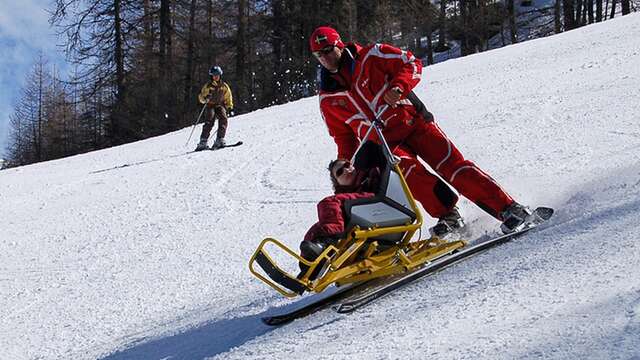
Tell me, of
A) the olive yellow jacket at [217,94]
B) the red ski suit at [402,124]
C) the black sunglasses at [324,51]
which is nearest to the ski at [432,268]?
the red ski suit at [402,124]

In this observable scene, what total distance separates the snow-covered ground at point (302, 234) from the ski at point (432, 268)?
68 millimetres

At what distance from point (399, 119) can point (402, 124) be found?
0.05 meters

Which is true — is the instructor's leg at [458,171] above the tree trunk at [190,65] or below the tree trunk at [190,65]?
below

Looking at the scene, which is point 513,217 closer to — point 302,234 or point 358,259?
point 358,259

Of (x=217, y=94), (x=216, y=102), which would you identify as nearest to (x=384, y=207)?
(x=216, y=102)

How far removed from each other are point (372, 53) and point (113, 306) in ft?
9.64

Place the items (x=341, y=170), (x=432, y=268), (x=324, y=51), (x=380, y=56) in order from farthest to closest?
(x=380, y=56) < (x=324, y=51) < (x=341, y=170) < (x=432, y=268)

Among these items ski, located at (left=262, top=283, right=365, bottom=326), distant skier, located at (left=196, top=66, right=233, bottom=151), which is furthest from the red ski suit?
distant skier, located at (left=196, top=66, right=233, bottom=151)

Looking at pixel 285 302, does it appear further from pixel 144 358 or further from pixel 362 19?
pixel 362 19

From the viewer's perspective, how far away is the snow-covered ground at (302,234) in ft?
10.6

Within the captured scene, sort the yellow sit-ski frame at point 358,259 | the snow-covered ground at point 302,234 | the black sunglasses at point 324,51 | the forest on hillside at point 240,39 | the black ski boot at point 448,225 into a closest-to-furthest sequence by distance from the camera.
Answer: the snow-covered ground at point 302,234 < the yellow sit-ski frame at point 358,259 < the black sunglasses at point 324,51 < the black ski boot at point 448,225 < the forest on hillside at point 240,39

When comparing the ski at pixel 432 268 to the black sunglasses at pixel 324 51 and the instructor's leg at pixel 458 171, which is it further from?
the black sunglasses at pixel 324 51

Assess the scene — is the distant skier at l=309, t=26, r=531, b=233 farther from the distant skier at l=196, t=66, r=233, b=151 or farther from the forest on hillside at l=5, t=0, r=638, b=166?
the forest on hillside at l=5, t=0, r=638, b=166

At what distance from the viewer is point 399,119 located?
16.7ft
